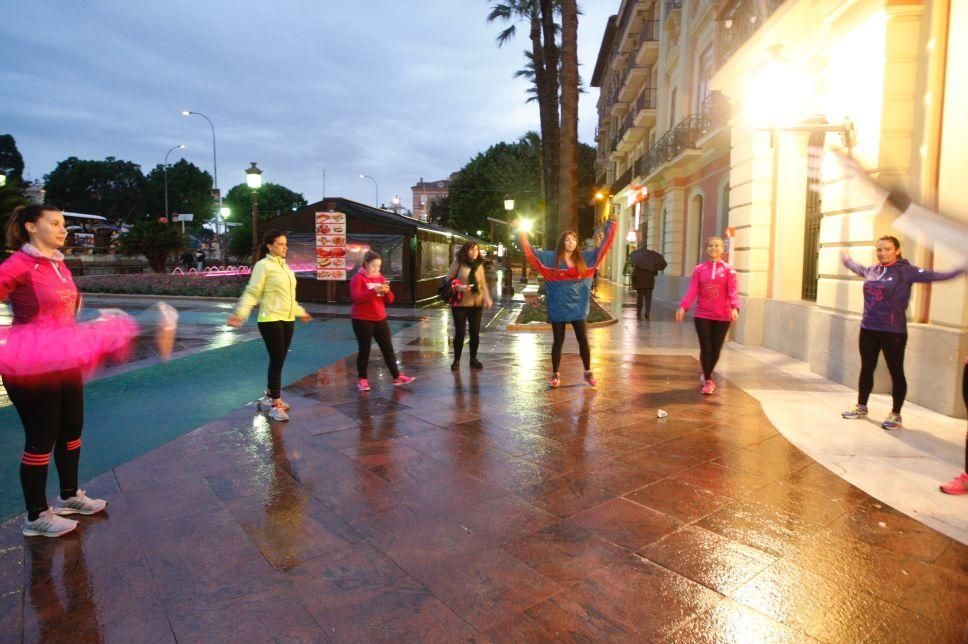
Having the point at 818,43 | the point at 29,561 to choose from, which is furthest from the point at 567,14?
the point at 29,561

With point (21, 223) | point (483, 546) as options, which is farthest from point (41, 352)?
point (483, 546)

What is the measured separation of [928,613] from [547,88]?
1979 centimetres

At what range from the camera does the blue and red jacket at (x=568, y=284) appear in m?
7.12

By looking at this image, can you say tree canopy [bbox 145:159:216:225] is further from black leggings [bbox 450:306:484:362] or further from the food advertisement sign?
black leggings [bbox 450:306:484:362]

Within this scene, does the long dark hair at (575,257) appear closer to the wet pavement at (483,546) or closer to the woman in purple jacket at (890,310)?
the wet pavement at (483,546)

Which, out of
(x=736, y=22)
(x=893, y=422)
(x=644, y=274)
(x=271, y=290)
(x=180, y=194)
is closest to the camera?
(x=893, y=422)

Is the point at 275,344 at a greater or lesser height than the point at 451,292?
lesser

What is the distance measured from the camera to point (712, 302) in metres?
6.95

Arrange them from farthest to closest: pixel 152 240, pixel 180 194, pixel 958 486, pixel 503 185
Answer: pixel 180 194 → pixel 503 185 → pixel 152 240 → pixel 958 486

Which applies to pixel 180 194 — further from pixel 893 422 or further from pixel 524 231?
pixel 893 422

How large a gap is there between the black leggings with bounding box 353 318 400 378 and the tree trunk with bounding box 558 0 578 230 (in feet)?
28.8

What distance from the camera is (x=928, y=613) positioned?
2.65 m

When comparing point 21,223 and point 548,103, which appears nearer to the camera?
point 21,223

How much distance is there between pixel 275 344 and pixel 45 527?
268 cm
